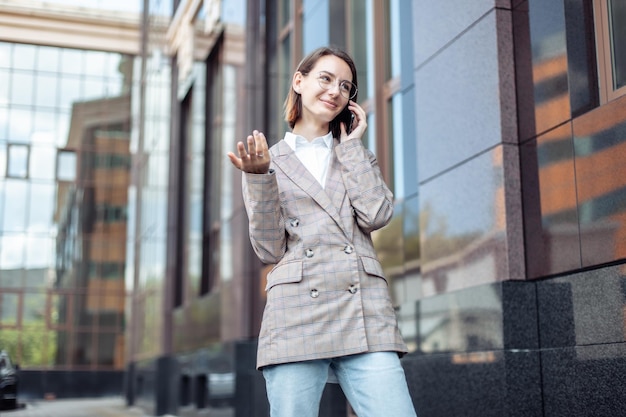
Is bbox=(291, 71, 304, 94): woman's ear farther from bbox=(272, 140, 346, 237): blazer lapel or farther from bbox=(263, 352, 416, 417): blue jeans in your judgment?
bbox=(263, 352, 416, 417): blue jeans

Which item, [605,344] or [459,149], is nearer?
[605,344]

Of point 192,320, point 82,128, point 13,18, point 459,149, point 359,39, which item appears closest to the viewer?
point 459,149

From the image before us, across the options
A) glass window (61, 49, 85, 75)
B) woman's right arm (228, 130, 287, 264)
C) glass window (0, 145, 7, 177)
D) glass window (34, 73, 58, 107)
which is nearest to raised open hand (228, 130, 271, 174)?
woman's right arm (228, 130, 287, 264)

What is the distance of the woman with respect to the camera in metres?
2.89

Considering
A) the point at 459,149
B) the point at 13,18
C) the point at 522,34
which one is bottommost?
the point at 459,149

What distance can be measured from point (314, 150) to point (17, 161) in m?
35.0

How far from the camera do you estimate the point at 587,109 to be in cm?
543

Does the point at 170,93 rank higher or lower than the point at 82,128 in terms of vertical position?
lower

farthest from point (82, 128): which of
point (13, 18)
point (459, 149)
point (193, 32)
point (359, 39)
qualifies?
point (459, 149)

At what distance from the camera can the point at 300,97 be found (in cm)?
334

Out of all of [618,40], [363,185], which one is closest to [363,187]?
[363,185]

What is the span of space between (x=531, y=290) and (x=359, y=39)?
5368mm

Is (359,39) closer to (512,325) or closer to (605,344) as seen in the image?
(512,325)

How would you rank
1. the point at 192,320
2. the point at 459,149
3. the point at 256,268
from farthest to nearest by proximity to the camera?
the point at 192,320
the point at 256,268
the point at 459,149
